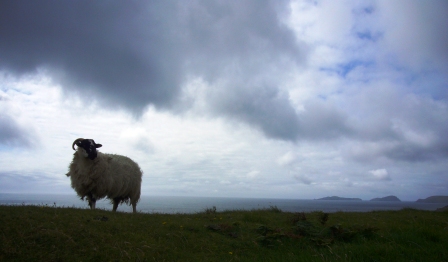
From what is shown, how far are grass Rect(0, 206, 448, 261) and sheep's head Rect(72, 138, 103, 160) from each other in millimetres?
5056

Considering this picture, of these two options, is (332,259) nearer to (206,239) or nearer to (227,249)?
(227,249)

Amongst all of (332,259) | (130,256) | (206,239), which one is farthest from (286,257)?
(130,256)

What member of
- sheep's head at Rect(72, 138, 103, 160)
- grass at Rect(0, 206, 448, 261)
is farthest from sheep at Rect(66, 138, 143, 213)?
grass at Rect(0, 206, 448, 261)

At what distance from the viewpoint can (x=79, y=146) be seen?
13.7 m

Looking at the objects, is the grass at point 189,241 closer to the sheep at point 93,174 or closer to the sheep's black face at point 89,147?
the sheep at point 93,174

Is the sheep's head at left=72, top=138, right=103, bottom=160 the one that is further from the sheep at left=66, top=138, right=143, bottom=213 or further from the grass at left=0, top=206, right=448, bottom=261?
the grass at left=0, top=206, right=448, bottom=261

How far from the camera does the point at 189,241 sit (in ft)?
24.4

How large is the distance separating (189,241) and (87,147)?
8516mm

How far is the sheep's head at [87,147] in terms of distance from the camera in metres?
13.5

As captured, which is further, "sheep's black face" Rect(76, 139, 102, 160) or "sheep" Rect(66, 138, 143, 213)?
"sheep's black face" Rect(76, 139, 102, 160)

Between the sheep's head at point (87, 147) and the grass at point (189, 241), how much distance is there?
5056 millimetres

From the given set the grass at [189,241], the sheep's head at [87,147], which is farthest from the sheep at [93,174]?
the grass at [189,241]

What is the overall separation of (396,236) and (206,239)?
5.13 meters

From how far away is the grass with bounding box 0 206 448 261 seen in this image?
600 cm
